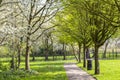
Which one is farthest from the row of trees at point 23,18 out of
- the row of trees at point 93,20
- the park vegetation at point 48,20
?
the row of trees at point 93,20

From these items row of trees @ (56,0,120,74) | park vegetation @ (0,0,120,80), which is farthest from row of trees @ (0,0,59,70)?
row of trees @ (56,0,120,74)

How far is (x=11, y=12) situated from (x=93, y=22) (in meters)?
6.64

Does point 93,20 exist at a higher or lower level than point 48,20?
lower

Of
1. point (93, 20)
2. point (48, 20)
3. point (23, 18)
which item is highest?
point (23, 18)

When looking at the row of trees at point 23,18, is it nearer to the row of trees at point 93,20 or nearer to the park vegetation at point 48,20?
the park vegetation at point 48,20

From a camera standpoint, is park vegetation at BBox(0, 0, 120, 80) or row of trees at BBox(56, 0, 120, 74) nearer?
row of trees at BBox(56, 0, 120, 74)

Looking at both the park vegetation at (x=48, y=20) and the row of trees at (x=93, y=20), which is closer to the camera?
the row of trees at (x=93, y=20)

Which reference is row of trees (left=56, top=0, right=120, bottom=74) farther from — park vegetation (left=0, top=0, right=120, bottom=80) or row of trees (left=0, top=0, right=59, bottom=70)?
row of trees (left=0, top=0, right=59, bottom=70)

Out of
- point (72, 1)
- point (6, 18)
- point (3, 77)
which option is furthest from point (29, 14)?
point (72, 1)

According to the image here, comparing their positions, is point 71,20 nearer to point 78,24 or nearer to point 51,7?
point 78,24

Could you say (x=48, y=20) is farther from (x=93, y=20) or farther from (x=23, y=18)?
(x=93, y=20)

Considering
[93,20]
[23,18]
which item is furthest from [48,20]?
[93,20]

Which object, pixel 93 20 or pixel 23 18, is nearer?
pixel 93 20

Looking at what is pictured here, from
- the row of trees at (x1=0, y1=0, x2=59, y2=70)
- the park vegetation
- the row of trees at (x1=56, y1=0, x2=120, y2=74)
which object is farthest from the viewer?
the row of trees at (x1=0, y1=0, x2=59, y2=70)
